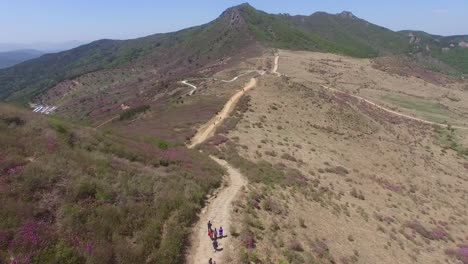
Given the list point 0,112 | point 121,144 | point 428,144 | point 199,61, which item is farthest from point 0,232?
point 199,61

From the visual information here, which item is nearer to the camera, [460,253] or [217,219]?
[217,219]

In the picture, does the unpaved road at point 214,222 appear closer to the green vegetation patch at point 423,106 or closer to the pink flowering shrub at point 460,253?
the pink flowering shrub at point 460,253

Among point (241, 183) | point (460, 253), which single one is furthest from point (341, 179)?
point (241, 183)

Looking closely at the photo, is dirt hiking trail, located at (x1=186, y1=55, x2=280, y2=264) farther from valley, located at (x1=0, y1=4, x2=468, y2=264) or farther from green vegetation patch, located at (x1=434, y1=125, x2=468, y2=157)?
green vegetation patch, located at (x1=434, y1=125, x2=468, y2=157)

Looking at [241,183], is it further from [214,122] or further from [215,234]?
[214,122]

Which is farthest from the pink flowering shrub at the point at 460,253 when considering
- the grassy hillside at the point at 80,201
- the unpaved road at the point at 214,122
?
the unpaved road at the point at 214,122

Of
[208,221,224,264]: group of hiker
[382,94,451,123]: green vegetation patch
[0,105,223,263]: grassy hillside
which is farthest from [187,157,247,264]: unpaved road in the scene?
[382,94,451,123]: green vegetation patch
